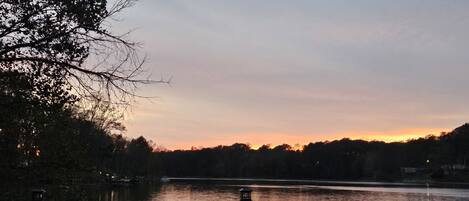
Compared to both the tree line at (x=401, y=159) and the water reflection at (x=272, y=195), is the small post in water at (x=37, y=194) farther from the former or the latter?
the tree line at (x=401, y=159)

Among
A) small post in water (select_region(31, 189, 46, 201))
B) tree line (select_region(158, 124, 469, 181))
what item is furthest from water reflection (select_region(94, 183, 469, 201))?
tree line (select_region(158, 124, 469, 181))

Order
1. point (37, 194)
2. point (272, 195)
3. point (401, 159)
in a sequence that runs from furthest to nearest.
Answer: point (401, 159) < point (272, 195) < point (37, 194)

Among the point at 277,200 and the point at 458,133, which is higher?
the point at 458,133

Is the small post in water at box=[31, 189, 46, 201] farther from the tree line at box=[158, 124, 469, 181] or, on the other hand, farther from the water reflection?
the tree line at box=[158, 124, 469, 181]

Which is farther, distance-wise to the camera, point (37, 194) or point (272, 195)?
point (272, 195)

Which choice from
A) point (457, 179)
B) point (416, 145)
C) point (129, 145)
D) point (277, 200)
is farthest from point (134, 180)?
point (416, 145)

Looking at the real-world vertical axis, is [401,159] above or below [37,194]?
above

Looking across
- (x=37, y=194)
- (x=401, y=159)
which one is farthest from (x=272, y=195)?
(x=401, y=159)

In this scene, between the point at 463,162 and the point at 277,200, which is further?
the point at 463,162

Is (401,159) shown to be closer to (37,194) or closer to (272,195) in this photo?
(272,195)

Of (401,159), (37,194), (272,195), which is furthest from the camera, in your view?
(401,159)

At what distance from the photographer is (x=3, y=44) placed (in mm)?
8547

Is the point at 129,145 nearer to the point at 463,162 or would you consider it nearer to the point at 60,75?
the point at 463,162

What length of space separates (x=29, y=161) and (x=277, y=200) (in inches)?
1977
